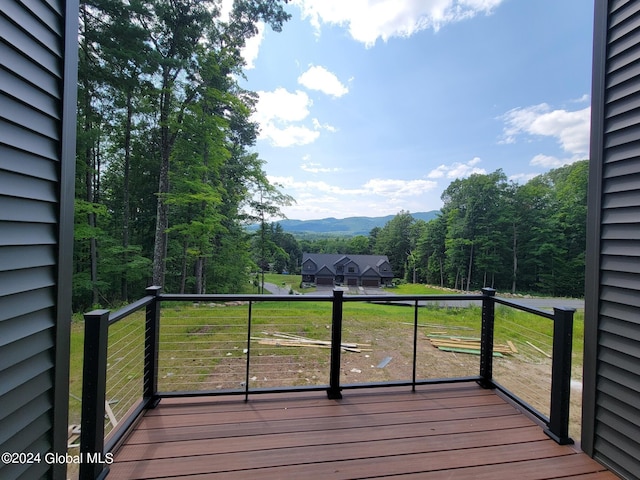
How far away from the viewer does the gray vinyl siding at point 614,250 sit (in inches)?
57.3

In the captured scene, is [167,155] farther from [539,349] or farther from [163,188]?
[539,349]

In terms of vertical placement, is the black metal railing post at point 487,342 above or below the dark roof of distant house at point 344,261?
above

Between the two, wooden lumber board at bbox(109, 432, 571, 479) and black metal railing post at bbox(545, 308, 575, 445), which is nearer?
wooden lumber board at bbox(109, 432, 571, 479)

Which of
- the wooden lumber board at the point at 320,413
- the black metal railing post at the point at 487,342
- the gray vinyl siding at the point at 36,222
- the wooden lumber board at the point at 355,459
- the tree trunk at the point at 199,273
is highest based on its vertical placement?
the gray vinyl siding at the point at 36,222

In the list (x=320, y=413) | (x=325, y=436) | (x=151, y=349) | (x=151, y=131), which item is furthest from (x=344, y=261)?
(x=325, y=436)

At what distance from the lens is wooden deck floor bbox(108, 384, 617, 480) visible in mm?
1468

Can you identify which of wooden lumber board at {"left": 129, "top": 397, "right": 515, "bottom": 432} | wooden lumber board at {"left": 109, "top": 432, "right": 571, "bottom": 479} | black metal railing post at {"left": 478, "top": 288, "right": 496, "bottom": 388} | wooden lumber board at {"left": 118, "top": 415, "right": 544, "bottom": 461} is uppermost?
black metal railing post at {"left": 478, "top": 288, "right": 496, "bottom": 388}

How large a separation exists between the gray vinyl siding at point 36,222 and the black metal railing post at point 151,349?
0.91m

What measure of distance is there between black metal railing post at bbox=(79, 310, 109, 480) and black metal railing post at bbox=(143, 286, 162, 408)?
67 centimetres

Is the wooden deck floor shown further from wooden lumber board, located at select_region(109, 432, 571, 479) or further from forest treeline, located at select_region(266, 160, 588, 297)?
forest treeline, located at select_region(266, 160, 588, 297)

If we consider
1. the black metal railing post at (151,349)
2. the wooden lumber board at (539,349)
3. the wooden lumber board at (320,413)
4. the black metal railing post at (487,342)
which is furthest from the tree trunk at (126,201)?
the wooden lumber board at (539,349)

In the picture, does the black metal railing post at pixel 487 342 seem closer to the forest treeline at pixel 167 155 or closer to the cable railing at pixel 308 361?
the cable railing at pixel 308 361

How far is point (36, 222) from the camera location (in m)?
1.01

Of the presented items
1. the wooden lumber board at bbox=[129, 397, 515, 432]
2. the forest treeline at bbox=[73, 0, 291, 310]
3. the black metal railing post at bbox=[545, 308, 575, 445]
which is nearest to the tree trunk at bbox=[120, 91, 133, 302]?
the forest treeline at bbox=[73, 0, 291, 310]
